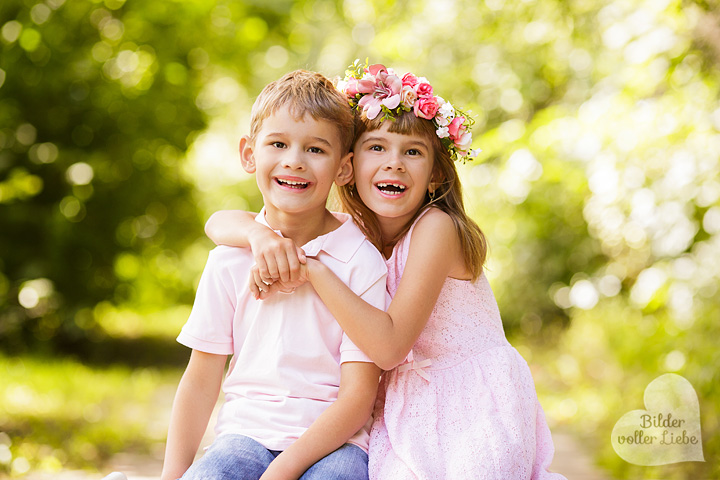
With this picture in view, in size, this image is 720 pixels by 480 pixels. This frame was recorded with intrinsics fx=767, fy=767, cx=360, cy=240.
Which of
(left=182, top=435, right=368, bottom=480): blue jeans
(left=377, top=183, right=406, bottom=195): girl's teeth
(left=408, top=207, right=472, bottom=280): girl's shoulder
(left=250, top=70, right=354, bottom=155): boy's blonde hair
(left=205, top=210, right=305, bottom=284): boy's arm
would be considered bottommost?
(left=182, top=435, right=368, bottom=480): blue jeans

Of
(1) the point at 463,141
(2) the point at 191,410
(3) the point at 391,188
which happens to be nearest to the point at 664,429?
(1) the point at 463,141

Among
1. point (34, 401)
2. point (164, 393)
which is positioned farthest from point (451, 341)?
point (164, 393)

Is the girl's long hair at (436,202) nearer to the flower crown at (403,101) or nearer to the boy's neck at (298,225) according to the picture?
the flower crown at (403,101)

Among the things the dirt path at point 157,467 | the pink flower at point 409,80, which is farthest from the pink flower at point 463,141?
the dirt path at point 157,467

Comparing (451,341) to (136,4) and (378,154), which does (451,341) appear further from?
(136,4)

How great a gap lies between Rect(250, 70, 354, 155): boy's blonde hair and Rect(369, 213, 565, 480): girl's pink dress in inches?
16.1

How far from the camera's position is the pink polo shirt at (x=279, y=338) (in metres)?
2.24

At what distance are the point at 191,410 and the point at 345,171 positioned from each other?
0.89 meters

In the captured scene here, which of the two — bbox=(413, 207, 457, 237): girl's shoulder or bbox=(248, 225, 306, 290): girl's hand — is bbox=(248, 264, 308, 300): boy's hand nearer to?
bbox=(248, 225, 306, 290): girl's hand

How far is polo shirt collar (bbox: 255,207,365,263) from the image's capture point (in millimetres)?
2354

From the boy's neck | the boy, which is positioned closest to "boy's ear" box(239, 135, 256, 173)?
the boy

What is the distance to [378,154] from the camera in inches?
95.2

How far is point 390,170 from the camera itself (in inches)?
93.9

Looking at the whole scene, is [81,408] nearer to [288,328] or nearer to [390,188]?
[288,328]
